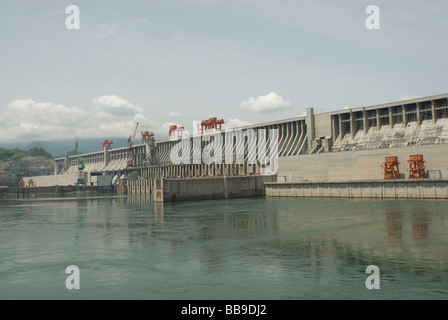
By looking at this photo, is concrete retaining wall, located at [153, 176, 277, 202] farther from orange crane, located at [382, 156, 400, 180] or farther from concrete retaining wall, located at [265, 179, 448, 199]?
orange crane, located at [382, 156, 400, 180]

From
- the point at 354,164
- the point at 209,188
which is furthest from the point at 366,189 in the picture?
the point at 209,188

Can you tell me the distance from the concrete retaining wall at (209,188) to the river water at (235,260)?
1300 inches

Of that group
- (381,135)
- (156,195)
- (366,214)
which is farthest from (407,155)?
(156,195)

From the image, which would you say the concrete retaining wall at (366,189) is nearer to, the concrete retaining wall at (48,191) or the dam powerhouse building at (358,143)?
the dam powerhouse building at (358,143)

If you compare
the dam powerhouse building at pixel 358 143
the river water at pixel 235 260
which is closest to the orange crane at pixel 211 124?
the dam powerhouse building at pixel 358 143

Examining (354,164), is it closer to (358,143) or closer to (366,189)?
(366,189)

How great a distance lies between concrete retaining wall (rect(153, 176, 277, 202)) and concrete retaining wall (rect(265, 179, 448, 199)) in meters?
2.57

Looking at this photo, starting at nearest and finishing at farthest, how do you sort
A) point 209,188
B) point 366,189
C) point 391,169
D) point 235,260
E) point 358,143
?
point 235,260 → point 391,169 → point 366,189 → point 209,188 → point 358,143

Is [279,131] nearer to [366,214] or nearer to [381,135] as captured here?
[381,135]

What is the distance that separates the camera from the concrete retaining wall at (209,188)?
67000mm

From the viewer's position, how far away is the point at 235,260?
19.8 metres

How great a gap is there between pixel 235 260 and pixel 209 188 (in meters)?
51.5

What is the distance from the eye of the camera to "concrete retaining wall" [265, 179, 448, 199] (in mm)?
52844

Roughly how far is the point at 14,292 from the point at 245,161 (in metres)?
95.7
